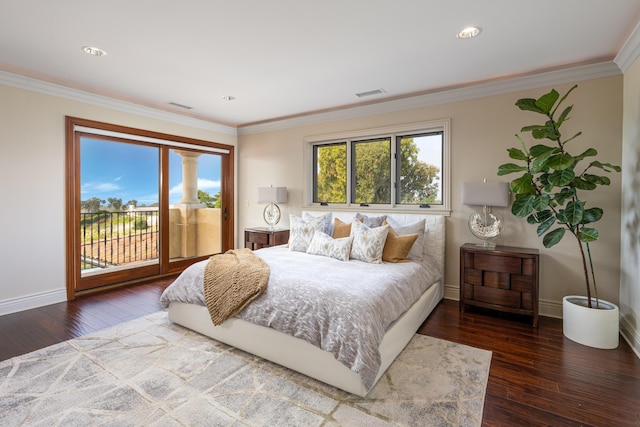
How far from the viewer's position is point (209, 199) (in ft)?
18.1

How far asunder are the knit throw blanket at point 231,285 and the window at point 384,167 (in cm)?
221

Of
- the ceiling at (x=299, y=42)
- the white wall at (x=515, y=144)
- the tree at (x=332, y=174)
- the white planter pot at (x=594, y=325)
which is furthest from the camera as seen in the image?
the tree at (x=332, y=174)

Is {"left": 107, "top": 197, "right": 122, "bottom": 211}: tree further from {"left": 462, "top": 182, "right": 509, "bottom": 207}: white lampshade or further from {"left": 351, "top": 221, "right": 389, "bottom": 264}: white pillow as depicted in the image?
{"left": 462, "top": 182, "right": 509, "bottom": 207}: white lampshade

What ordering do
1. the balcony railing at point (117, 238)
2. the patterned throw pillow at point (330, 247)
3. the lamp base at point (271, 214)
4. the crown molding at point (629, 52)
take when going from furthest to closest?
1. the lamp base at point (271, 214)
2. the balcony railing at point (117, 238)
3. the patterned throw pillow at point (330, 247)
4. the crown molding at point (629, 52)

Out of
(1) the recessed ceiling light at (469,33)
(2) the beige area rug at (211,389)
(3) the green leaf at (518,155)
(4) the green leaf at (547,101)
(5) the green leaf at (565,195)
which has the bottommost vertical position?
(2) the beige area rug at (211,389)

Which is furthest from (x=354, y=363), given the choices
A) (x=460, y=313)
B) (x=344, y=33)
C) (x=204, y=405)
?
(x=344, y=33)

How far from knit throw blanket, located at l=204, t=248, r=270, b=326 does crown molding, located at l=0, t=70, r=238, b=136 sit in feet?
9.20

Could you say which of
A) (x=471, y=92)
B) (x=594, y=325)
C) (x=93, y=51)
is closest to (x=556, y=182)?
(x=594, y=325)

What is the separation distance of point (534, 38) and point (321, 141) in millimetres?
2947

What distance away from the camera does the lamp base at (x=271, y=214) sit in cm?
536

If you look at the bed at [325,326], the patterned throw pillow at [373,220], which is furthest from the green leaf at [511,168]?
the patterned throw pillow at [373,220]

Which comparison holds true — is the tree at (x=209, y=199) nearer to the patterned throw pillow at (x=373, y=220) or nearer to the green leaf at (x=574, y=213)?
the patterned throw pillow at (x=373, y=220)

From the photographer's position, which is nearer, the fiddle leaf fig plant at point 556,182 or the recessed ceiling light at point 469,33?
the recessed ceiling light at point 469,33

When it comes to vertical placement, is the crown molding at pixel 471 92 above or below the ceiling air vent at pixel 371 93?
below
